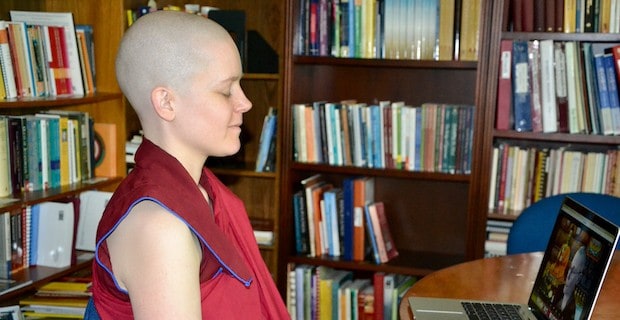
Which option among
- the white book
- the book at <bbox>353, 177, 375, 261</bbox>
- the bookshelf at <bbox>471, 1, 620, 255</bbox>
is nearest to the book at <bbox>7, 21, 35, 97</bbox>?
the book at <bbox>353, 177, 375, 261</bbox>

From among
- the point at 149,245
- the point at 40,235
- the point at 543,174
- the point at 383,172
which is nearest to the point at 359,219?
the point at 383,172

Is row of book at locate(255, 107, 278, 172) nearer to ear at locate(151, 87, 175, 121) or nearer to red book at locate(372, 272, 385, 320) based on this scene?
red book at locate(372, 272, 385, 320)

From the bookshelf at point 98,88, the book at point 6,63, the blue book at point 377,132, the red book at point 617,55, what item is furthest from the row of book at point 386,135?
the book at point 6,63

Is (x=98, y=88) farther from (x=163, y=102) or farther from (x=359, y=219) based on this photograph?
(x=163, y=102)

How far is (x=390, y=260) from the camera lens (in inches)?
122

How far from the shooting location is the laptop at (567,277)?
1.40 metres

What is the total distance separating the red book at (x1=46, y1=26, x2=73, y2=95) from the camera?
8.52ft

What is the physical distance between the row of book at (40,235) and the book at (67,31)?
0.42 metres

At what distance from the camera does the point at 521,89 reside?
9.30 ft

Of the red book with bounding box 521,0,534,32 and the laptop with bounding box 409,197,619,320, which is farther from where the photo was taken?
the red book with bounding box 521,0,534,32

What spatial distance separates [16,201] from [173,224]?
1275 mm

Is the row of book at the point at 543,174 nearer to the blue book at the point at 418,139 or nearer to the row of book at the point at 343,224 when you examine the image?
the blue book at the point at 418,139

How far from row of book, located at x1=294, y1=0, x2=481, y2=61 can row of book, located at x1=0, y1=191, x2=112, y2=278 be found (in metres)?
1.10

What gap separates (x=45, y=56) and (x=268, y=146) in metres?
0.96
